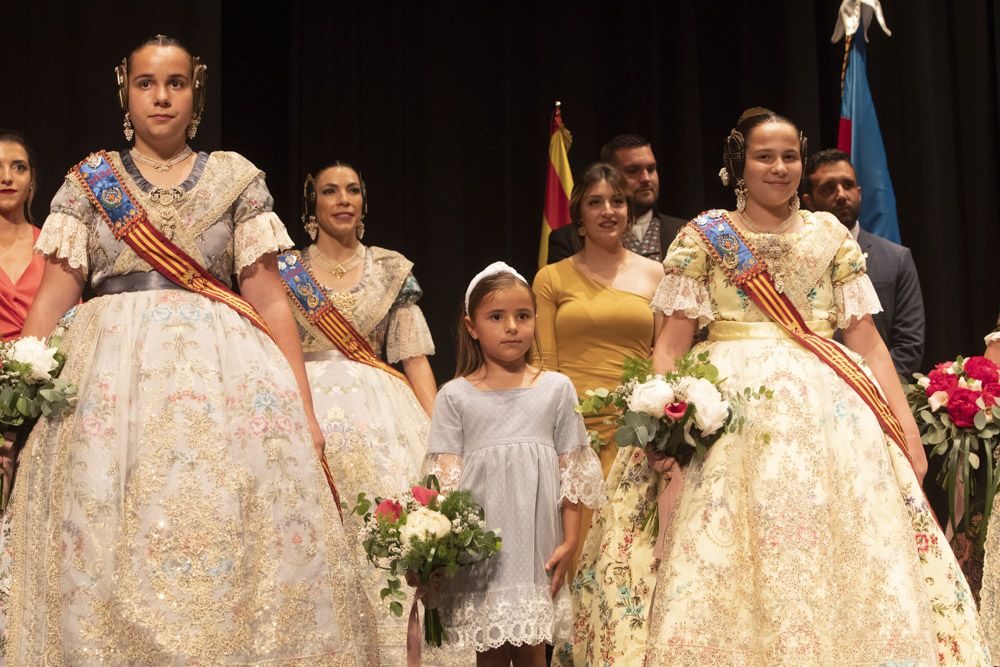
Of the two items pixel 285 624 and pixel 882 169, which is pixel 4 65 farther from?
pixel 882 169

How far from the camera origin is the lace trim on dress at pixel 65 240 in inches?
132

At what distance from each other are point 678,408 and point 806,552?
451 millimetres

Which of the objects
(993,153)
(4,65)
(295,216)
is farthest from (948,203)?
(4,65)

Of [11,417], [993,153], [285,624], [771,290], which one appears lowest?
[285,624]

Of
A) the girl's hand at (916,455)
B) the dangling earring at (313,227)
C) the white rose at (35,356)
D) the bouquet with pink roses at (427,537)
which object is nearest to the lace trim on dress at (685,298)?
the girl's hand at (916,455)

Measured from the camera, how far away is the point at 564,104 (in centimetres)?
648

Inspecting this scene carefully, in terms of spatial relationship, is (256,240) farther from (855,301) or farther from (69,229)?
(855,301)

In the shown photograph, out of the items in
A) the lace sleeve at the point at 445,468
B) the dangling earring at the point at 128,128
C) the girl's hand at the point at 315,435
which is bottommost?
the lace sleeve at the point at 445,468

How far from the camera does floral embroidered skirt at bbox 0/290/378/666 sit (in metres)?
3.00

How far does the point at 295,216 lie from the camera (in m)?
6.00

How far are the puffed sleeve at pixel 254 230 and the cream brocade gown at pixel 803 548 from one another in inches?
46.1

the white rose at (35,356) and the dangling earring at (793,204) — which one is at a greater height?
the dangling earring at (793,204)

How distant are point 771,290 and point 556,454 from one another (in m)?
0.71

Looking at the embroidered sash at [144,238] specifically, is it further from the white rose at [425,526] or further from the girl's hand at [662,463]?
the girl's hand at [662,463]
